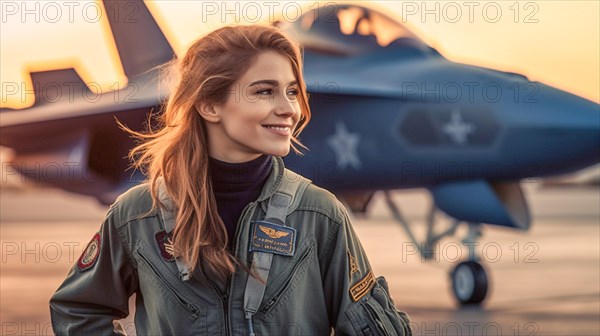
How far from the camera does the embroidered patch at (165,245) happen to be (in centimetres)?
185

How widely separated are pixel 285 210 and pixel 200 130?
25 cm

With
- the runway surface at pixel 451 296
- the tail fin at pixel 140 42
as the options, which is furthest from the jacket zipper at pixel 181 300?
the tail fin at pixel 140 42

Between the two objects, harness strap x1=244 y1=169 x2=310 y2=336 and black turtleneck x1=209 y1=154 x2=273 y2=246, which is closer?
harness strap x1=244 y1=169 x2=310 y2=336

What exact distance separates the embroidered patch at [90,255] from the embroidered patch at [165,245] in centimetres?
13

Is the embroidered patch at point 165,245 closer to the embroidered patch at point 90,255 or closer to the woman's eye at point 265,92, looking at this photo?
the embroidered patch at point 90,255

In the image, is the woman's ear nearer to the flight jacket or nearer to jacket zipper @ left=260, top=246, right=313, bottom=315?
the flight jacket

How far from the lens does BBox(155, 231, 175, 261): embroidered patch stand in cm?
185

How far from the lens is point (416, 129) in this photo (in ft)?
26.8

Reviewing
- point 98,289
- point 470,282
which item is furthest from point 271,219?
point 470,282

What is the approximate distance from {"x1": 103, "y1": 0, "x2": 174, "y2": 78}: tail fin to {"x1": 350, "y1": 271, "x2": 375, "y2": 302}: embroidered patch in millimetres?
9322

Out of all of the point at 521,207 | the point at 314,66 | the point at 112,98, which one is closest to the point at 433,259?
the point at 521,207

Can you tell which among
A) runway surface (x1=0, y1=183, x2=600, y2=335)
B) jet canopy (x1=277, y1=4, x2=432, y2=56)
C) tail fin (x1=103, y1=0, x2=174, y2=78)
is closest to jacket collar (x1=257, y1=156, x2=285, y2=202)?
runway surface (x1=0, y1=183, x2=600, y2=335)

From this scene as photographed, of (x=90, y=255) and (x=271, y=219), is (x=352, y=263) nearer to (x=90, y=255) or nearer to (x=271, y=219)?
(x=271, y=219)

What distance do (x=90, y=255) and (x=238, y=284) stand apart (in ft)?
1.00
